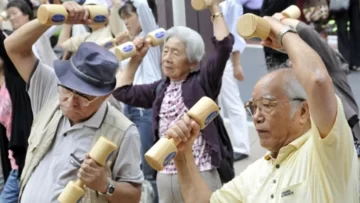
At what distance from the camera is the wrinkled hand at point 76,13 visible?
3.88m

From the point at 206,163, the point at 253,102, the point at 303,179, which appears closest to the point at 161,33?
the point at 206,163

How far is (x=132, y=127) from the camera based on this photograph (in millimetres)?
3736

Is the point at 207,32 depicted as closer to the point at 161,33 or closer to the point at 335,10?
the point at 161,33

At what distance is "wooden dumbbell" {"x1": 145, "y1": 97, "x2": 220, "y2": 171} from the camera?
2.95 meters

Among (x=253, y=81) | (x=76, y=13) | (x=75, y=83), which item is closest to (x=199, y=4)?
(x=76, y=13)

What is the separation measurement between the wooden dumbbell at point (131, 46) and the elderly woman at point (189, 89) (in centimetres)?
10

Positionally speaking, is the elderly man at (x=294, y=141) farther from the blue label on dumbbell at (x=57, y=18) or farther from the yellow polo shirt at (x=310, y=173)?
the blue label on dumbbell at (x=57, y=18)

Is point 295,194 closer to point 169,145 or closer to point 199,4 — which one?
point 169,145

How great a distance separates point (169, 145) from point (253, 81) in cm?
707

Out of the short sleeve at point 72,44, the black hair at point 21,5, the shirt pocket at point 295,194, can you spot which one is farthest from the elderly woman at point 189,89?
the black hair at point 21,5

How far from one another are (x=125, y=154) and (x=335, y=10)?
24.9 feet

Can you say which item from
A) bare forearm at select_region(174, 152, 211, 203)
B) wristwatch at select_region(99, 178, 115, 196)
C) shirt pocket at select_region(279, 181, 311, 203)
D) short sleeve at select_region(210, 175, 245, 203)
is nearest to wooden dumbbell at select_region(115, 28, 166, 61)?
wristwatch at select_region(99, 178, 115, 196)

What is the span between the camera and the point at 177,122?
3148 mm

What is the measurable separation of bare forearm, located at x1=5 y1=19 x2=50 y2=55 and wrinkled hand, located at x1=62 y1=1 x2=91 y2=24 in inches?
6.3
